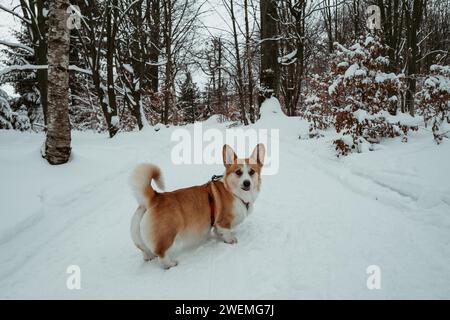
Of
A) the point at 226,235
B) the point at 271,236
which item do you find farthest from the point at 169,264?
the point at 271,236

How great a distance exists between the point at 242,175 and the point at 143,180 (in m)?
1.21

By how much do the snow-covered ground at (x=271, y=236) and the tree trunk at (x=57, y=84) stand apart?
37cm

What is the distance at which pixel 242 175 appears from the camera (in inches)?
137

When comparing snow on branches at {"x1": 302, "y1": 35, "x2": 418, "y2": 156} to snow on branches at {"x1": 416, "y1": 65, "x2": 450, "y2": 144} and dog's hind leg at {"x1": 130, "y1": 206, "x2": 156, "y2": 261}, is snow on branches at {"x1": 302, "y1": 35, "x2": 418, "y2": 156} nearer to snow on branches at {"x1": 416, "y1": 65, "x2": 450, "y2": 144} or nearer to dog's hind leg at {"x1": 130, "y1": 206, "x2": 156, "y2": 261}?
snow on branches at {"x1": 416, "y1": 65, "x2": 450, "y2": 144}

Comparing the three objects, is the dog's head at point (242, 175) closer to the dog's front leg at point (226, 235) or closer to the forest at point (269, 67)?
the dog's front leg at point (226, 235)

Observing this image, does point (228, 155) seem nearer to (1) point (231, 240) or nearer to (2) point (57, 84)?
(1) point (231, 240)

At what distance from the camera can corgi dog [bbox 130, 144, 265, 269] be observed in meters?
2.84

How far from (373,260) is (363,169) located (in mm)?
2723

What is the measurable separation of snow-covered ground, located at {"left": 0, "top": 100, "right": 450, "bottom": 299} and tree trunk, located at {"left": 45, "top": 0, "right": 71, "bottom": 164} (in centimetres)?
37

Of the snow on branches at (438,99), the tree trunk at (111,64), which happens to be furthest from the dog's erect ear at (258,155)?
the tree trunk at (111,64)

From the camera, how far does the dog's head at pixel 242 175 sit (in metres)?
3.43

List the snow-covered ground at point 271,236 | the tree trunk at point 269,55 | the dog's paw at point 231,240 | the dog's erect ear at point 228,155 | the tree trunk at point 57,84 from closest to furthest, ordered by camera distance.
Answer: the snow-covered ground at point 271,236 < the dog's paw at point 231,240 < the dog's erect ear at point 228,155 < the tree trunk at point 57,84 < the tree trunk at point 269,55
